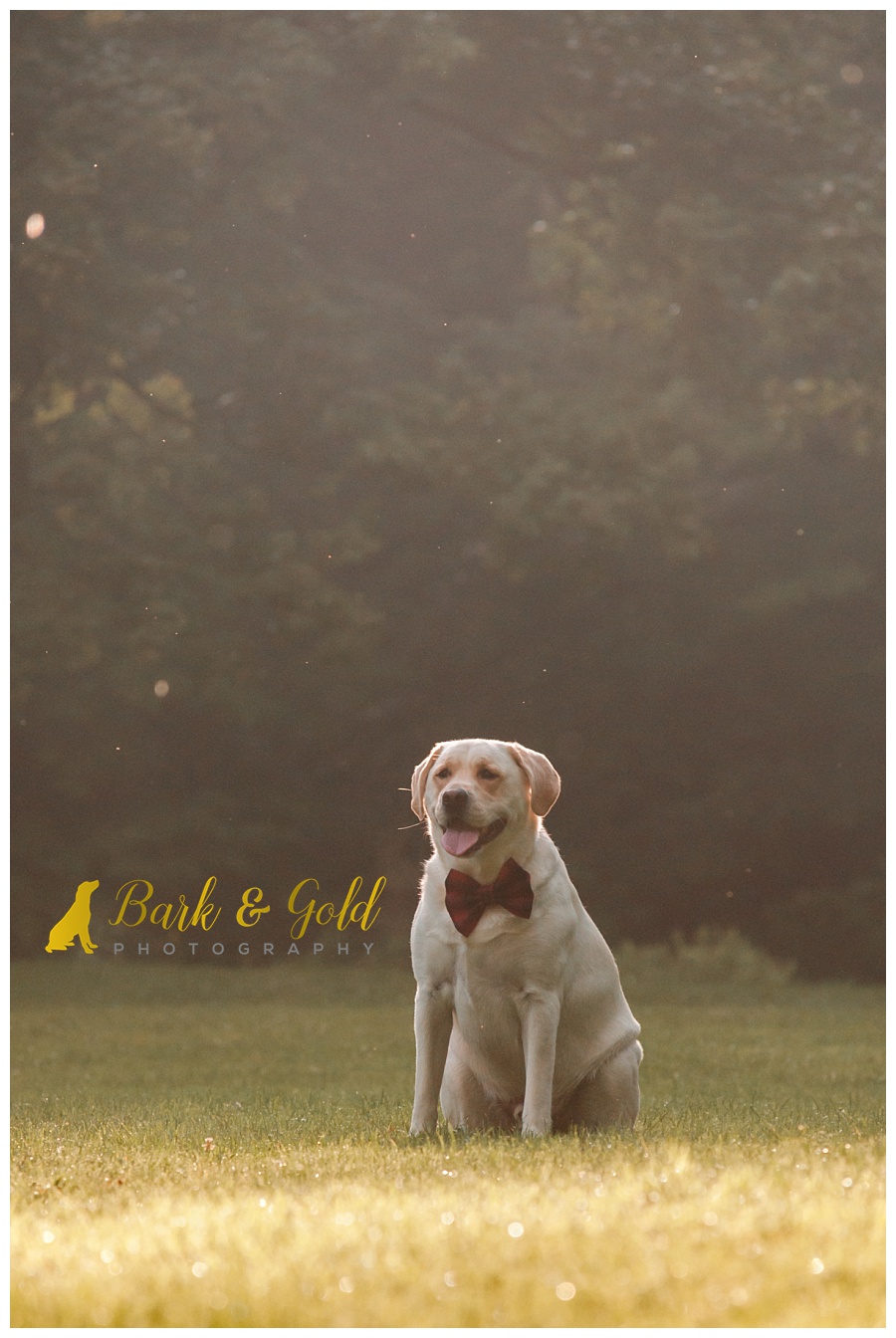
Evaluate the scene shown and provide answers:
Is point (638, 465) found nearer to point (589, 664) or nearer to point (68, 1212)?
point (589, 664)

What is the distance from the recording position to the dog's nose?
5.41 m

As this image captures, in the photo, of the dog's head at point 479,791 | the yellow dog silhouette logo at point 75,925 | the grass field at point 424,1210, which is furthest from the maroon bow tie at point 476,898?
the yellow dog silhouette logo at point 75,925

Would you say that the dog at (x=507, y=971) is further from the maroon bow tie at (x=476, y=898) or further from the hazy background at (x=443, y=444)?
the hazy background at (x=443, y=444)

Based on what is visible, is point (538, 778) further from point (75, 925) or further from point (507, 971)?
point (75, 925)

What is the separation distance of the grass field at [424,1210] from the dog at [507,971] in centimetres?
30

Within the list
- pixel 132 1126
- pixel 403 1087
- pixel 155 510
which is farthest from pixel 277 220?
pixel 132 1126

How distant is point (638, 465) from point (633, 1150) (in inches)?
462

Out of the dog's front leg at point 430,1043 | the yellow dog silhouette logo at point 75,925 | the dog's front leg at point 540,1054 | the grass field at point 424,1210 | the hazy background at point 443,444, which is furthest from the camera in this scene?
the hazy background at point 443,444

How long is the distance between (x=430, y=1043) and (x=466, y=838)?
2.75ft

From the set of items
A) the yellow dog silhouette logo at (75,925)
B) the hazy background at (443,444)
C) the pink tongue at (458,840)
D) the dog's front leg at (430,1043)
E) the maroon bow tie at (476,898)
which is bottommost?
the yellow dog silhouette logo at (75,925)

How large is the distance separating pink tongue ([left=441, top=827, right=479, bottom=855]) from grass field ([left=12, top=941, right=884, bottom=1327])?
107 centimetres


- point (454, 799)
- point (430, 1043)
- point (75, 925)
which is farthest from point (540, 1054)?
point (75, 925)

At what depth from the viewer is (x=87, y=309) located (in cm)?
1539

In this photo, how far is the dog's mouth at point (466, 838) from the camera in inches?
214
